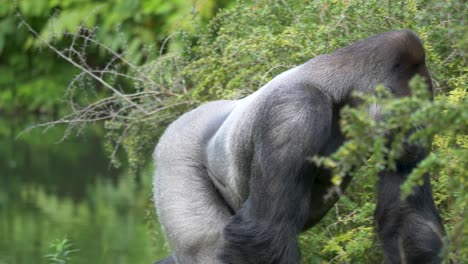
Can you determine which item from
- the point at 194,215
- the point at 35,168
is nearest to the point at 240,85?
the point at 194,215

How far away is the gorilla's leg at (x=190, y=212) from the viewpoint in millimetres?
3027

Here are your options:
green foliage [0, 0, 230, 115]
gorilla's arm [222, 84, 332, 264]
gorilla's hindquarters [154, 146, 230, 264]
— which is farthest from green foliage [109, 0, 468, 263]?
green foliage [0, 0, 230, 115]

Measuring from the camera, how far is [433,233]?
2816 millimetres

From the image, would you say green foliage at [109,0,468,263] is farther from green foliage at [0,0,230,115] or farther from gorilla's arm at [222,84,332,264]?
green foliage at [0,0,230,115]

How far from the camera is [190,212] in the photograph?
3090 millimetres

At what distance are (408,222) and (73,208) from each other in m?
3.91

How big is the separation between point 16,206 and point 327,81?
4.06 metres

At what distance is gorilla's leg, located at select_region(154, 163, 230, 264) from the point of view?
3027 mm

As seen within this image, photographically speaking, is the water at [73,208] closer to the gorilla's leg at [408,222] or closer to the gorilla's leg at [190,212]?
the gorilla's leg at [190,212]

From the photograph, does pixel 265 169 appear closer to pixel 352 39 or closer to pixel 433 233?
pixel 433 233

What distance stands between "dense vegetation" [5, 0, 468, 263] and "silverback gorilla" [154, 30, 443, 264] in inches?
3.9

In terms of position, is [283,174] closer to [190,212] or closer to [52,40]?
[190,212]

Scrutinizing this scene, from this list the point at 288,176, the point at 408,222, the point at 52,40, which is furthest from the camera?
the point at 52,40

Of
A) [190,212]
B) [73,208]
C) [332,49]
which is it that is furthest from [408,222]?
[73,208]
